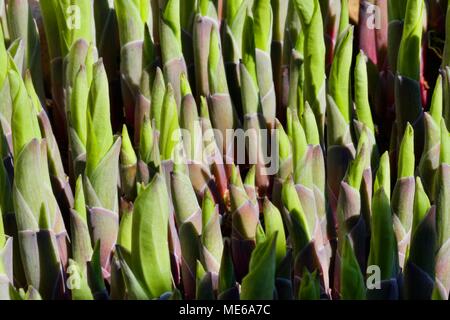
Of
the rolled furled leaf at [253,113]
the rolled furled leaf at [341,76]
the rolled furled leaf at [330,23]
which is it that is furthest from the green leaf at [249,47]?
the rolled furled leaf at [330,23]

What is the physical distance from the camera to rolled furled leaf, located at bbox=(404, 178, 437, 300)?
2.62 ft

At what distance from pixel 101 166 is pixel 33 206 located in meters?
0.08

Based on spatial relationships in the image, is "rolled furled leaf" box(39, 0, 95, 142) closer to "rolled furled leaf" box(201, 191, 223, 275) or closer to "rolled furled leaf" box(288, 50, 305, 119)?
"rolled furled leaf" box(288, 50, 305, 119)

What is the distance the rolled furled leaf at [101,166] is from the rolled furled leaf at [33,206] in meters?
0.04

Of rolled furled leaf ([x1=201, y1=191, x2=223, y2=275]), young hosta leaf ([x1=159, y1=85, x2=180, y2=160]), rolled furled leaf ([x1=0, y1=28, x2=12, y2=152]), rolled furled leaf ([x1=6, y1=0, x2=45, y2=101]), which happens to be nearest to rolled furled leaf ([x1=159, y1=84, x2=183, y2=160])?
young hosta leaf ([x1=159, y1=85, x2=180, y2=160])

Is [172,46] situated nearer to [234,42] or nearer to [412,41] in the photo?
[234,42]

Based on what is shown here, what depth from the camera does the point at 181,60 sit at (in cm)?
109

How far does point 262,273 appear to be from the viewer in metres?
0.72

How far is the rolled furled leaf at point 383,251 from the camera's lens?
0.79 meters
